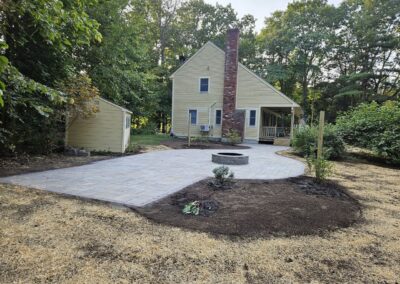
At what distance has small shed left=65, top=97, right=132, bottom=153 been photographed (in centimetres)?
1046

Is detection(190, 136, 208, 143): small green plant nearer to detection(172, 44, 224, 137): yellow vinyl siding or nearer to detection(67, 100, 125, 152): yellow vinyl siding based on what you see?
detection(172, 44, 224, 137): yellow vinyl siding

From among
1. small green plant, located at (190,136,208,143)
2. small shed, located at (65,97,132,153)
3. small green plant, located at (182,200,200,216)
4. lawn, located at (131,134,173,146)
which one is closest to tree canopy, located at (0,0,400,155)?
lawn, located at (131,134,173,146)

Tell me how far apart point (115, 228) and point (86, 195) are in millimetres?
1760

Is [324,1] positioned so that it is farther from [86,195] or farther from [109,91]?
[86,195]

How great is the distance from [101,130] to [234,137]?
944cm

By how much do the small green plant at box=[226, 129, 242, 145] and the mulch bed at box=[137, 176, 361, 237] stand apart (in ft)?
38.0

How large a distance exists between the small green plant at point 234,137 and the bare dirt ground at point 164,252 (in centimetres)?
1346

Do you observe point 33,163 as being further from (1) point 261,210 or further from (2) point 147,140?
(2) point 147,140

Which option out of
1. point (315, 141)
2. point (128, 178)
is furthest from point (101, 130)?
point (315, 141)

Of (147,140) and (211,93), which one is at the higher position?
(211,93)

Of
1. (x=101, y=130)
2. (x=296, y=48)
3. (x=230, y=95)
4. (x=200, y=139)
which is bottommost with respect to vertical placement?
(x=200, y=139)

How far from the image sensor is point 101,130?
10.6m

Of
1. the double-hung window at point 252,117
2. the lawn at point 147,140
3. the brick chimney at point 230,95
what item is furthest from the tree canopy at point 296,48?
the brick chimney at point 230,95

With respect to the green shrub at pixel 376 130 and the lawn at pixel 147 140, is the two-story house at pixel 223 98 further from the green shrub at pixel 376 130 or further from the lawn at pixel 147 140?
the green shrub at pixel 376 130
